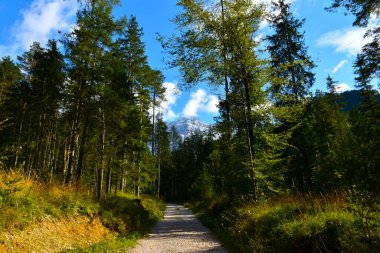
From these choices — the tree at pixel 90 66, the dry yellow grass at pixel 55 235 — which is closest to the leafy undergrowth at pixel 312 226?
the dry yellow grass at pixel 55 235

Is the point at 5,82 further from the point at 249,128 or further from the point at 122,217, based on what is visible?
the point at 249,128

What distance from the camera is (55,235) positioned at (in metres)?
8.54

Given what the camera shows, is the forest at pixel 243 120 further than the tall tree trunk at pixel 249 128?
→ No

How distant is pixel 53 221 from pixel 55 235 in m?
0.62

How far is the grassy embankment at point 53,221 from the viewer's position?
7070 millimetres

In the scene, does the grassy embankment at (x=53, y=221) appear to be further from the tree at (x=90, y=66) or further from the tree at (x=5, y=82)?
the tree at (x=90, y=66)

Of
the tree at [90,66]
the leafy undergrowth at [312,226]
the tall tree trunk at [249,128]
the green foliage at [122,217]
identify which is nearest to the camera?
the leafy undergrowth at [312,226]

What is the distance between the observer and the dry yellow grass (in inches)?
260

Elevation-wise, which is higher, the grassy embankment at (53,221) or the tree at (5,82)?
the tree at (5,82)

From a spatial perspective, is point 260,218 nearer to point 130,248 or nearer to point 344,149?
point 130,248

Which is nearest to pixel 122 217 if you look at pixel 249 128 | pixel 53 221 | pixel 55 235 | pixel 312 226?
pixel 53 221

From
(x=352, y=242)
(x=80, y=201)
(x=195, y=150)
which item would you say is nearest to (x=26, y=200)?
(x=80, y=201)

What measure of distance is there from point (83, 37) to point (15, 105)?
16.7 metres

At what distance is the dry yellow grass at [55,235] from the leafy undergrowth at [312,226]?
196 inches
